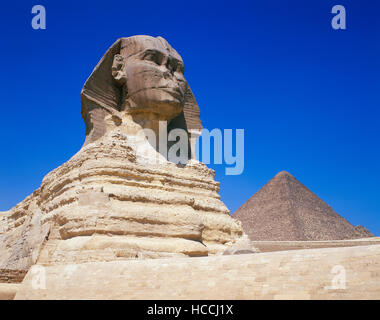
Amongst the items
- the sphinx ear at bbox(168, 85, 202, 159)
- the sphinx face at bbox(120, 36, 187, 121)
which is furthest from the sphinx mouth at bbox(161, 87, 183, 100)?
the sphinx ear at bbox(168, 85, 202, 159)

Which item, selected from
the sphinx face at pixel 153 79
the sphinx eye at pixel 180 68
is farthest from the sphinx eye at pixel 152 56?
the sphinx eye at pixel 180 68

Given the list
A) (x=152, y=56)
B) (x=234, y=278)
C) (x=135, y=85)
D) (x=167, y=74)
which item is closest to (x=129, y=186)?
(x=135, y=85)

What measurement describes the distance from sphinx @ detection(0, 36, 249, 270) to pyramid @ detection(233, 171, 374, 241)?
3064 centimetres

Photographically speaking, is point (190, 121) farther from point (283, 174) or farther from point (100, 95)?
point (283, 174)

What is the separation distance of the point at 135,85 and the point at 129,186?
2.51 metres

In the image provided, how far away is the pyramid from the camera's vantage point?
1597 inches

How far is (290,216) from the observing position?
41500 mm

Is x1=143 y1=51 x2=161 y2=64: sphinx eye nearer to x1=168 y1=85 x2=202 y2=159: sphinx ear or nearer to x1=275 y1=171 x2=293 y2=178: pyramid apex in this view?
x1=168 y1=85 x2=202 y2=159: sphinx ear

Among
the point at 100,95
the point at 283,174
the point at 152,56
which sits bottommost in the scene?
the point at 100,95

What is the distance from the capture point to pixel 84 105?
10328mm

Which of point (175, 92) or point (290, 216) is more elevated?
point (290, 216)
